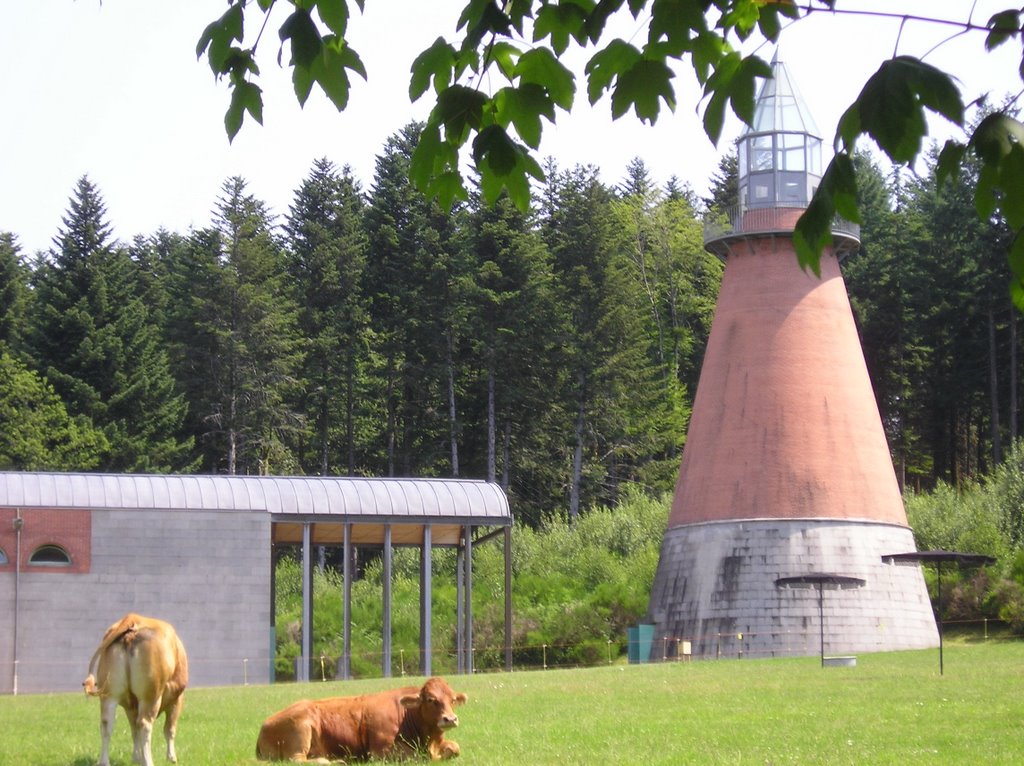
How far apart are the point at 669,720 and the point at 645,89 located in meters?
10.2

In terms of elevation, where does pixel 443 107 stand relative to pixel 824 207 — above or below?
above

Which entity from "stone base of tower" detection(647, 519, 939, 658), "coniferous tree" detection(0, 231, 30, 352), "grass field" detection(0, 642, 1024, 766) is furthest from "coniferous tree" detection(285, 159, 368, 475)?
"grass field" detection(0, 642, 1024, 766)

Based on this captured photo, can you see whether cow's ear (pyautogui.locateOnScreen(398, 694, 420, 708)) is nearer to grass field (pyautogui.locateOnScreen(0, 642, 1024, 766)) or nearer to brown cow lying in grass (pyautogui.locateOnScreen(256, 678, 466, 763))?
brown cow lying in grass (pyautogui.locateOnScreen(256, 678, 466, 763))

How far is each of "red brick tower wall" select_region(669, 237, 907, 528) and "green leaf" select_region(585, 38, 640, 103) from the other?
28.4 metres

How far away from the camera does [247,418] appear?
56812 millimetres

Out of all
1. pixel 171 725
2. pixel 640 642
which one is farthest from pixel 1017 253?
pixel 640 642

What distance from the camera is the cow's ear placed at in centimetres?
1030

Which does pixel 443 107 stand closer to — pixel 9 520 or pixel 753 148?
pixel 9 520

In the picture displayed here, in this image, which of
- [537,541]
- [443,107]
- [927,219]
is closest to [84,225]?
[537,541]

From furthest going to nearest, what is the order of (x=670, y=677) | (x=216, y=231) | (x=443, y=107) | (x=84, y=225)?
(x=216, y=231)
(x=84, y=225)
(x=670, y=677)
(x=443, y=107)

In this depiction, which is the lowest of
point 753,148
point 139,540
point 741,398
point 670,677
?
point 670,677

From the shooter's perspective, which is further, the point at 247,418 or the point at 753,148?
the point at 247,418

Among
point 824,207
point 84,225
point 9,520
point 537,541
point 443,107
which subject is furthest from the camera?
point 84,225

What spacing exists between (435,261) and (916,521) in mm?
21792
